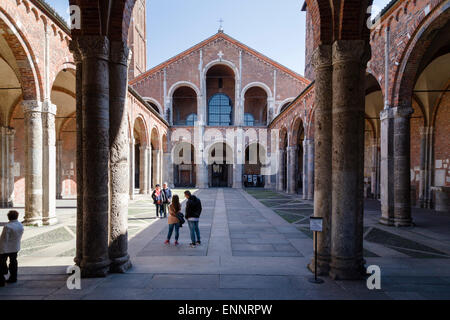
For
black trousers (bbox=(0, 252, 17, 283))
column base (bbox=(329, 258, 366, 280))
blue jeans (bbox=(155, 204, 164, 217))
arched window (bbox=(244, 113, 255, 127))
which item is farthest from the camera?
arched window (bbox=(244, 113, 255, 127))

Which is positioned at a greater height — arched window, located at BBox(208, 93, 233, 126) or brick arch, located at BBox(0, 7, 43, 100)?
arched window, located at BBox(208, 93, 233, 126)

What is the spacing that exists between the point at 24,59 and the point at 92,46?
6.56 meters

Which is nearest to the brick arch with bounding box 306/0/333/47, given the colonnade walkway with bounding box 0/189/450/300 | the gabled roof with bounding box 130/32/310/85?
the colonnade walkway with bounding box 0/189/450/300

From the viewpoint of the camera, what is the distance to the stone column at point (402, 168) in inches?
386

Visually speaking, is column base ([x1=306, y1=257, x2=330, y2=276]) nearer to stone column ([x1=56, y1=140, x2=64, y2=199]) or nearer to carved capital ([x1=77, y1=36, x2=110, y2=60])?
carved capital ([x1=77, y1=36, x2=110, y2=60])

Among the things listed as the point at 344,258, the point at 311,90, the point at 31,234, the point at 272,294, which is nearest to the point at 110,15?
the point at 272,294

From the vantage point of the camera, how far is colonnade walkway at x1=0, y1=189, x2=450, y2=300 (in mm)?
4262

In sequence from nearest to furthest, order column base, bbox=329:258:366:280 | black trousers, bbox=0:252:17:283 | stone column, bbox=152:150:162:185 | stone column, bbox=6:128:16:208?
black trousers, bbox=0:252:17:283 → column base, bbox=329:258:366:280 → stone column, bbox=6:128:16:208 → stone column, bbox=152:150:162:185

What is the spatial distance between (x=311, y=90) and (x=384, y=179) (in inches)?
339

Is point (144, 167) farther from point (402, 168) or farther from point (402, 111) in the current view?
point (402, 111)

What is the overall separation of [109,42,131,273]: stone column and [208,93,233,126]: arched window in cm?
2785

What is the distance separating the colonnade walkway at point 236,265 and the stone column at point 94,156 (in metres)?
0.44

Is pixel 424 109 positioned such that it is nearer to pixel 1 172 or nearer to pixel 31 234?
pixel 31 234

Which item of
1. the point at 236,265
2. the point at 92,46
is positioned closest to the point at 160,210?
the point at 236,265
